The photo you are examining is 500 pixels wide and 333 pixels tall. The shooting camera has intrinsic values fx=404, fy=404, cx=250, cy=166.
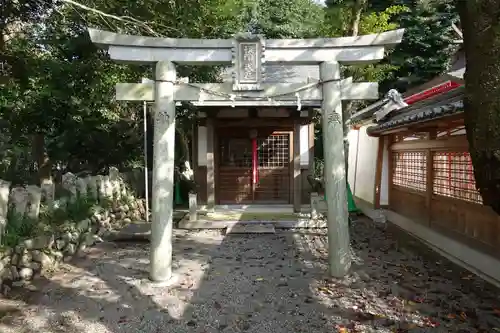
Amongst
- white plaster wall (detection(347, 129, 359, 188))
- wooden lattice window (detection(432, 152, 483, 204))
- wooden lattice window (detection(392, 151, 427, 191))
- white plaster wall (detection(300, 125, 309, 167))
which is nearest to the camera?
wooden lattice window (detection(432, 152, 483, 204))

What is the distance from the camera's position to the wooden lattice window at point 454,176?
690 cm

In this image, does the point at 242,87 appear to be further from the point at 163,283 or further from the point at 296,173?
the point at 296,173

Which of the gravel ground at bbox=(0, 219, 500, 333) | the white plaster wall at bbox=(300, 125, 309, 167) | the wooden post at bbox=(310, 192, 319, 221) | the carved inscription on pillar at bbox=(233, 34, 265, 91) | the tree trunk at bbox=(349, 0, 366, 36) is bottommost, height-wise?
the gravel ground at bbox=(0, 219, 500, 333)

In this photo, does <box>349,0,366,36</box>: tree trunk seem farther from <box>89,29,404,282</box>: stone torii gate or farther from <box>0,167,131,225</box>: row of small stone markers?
<box>0,167,131,225</box>: row of small stone markers

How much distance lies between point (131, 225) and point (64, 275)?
3.98 meters

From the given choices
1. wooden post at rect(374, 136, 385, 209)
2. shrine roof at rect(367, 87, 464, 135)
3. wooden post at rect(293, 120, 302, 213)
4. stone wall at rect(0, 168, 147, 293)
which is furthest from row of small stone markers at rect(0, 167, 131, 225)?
wooden post at rect(374, 136, 385, 209)

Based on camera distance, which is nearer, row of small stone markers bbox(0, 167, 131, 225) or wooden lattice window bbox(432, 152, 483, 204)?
row of small stone markers bbox(0, 167, 131, 225)

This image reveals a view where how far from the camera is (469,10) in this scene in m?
2.48

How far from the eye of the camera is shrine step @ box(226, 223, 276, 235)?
9.73 meters

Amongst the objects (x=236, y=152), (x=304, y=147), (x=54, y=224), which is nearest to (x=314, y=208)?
(x=304, y=147)

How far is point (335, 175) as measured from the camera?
603 centimetres

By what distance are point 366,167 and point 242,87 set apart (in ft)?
29.3

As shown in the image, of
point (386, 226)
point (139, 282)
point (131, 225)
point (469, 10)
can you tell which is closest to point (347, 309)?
point (139, 282)

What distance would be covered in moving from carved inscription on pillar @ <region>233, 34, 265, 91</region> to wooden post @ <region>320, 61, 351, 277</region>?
0.97 meters
